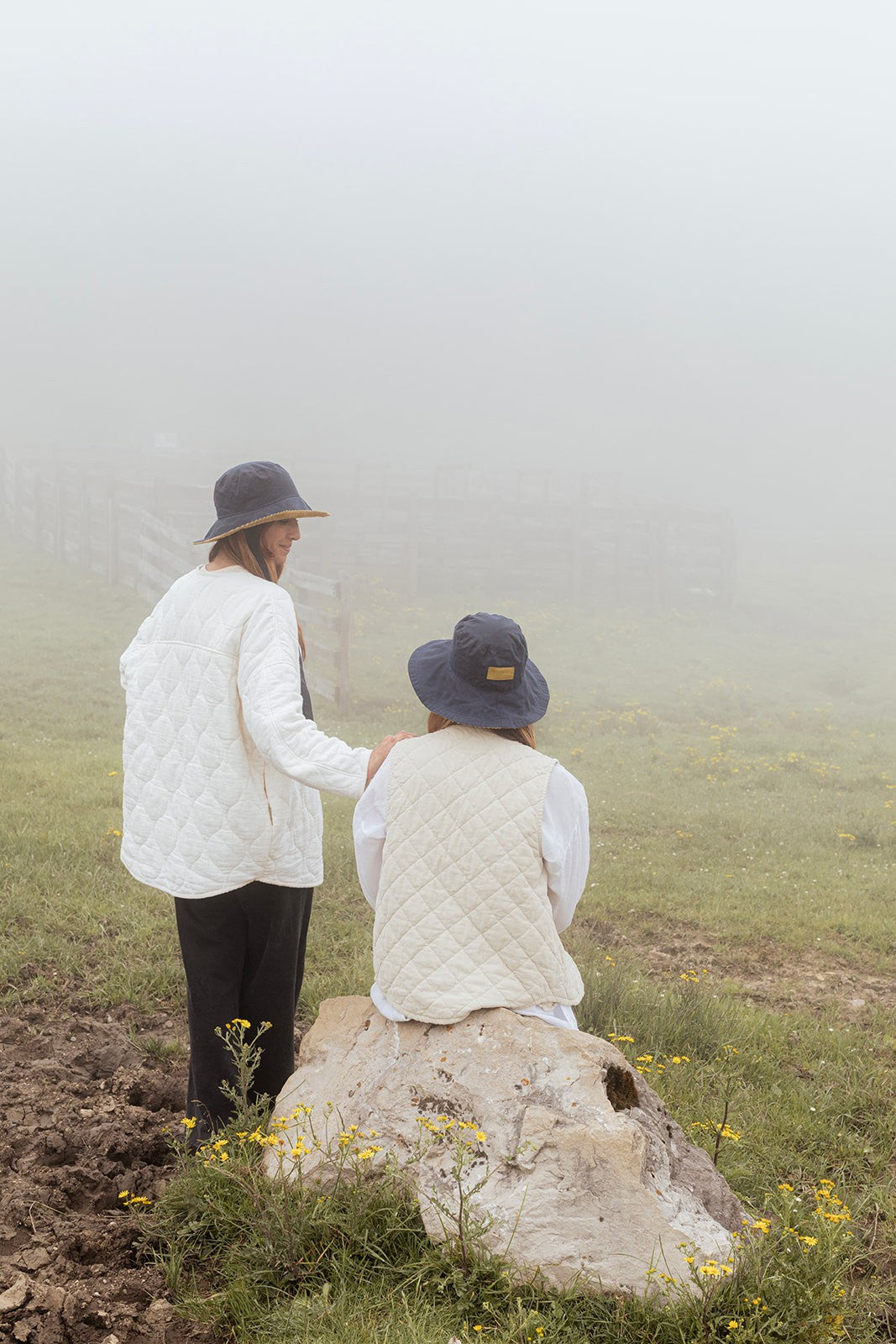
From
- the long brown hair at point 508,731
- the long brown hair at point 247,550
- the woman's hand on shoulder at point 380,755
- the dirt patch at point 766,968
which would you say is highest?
the long brown hair at point 247,550

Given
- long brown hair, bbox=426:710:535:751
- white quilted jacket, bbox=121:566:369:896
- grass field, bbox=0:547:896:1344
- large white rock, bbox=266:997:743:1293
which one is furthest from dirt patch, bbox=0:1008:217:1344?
long brown hair, bbox=426:710:535:751

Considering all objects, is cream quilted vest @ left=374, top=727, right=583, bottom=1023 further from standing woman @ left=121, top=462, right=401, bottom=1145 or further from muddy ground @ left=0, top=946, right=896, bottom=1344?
muddy ground @ left=0, top=946, right=896, bottom=1344

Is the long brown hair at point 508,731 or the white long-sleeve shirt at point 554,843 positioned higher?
the long brown hair at point 508,731

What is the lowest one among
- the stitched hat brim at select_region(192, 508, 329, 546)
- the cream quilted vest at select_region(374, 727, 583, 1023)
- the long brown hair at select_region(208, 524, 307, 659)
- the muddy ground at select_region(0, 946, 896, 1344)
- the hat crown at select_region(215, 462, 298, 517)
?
the muddy ground at select_region(0, 946, 896, 1344)

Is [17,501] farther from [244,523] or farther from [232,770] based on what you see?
[232,770]

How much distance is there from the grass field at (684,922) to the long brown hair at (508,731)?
1.32 meters

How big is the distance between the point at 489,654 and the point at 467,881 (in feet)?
2.01

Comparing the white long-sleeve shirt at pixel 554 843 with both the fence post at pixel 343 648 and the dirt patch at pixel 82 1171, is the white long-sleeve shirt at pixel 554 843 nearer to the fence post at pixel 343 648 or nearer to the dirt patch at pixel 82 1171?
the dirt patch at pixel 82 1171

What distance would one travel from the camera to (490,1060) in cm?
291

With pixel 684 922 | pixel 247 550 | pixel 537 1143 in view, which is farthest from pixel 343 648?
pixel 537 1143

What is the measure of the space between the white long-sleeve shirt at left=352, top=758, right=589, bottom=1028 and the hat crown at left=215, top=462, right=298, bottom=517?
90 centimetres

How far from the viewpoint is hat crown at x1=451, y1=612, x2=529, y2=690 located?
9.46 feet

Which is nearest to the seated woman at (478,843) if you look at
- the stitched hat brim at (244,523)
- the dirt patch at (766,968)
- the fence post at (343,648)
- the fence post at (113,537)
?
the stitched hat brim at (244,523)

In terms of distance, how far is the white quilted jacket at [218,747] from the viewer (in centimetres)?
314
